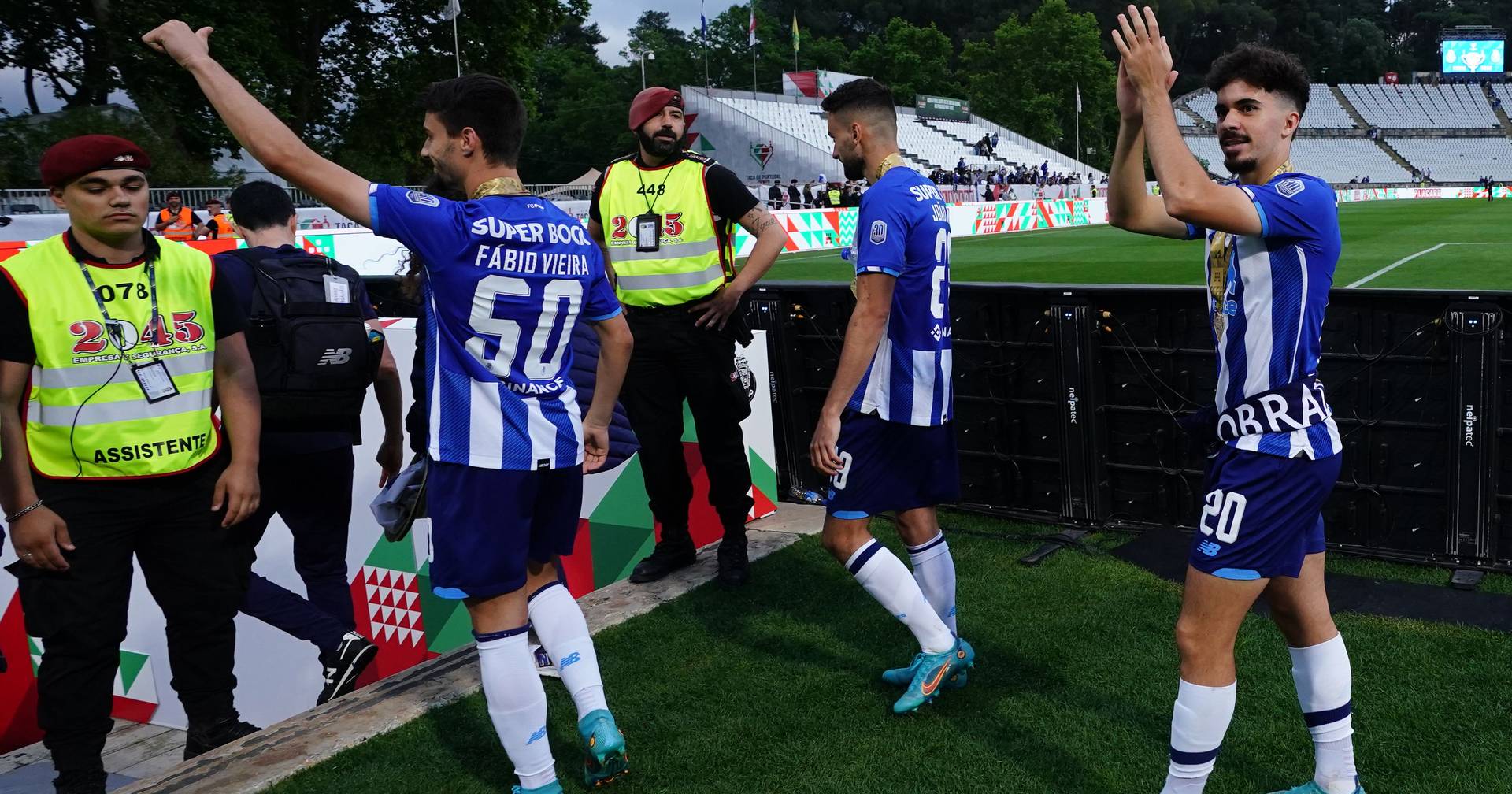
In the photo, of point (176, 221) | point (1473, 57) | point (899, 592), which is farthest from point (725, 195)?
point (1473, 57)

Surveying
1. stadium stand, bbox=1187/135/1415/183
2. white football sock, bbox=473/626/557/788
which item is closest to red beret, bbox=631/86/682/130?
white football sock, bbox=473/626/557/788

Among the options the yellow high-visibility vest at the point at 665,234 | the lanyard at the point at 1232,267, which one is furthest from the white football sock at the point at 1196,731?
the yellow high-visibility vest at the point at 665,234

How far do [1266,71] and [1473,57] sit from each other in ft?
386

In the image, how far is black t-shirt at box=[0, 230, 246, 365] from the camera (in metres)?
3.29

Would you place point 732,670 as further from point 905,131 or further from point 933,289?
point 905,131

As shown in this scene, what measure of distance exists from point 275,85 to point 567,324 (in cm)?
3711

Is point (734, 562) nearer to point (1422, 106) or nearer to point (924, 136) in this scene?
point (924, 136)

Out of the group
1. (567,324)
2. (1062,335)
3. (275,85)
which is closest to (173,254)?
(567,324)

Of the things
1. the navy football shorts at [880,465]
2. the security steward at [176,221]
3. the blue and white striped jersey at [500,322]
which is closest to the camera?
the blue and white striped jersey at [500,322]

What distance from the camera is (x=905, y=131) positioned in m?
60.5

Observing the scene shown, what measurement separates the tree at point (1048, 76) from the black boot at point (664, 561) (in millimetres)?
83612

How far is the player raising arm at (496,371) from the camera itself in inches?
114

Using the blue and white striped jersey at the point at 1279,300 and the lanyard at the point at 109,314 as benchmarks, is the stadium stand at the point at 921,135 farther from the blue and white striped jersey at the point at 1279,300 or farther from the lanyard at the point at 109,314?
the blue and white striped jersey at the point at 1279,300

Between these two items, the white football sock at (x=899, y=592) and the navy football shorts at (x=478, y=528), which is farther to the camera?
the white football sock at (x=899, y=592)
